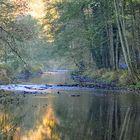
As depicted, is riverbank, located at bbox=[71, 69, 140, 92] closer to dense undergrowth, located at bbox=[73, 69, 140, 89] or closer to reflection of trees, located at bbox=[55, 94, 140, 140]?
dense undergrowth, located at bbox=[73, 69, 140, 89]

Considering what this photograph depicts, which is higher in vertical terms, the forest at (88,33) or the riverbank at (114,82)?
the forest at (88,33)

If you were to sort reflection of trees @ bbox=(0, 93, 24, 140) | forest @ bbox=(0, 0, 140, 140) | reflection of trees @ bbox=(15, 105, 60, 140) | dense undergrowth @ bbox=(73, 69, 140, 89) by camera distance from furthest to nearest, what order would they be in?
dense undergrowth @ bbox=(73, 69, 140, 89)
forest @ bbox=(0, 0, 140, 140)
reflection of trees @ bbox=(0, 93, 24, 140)
reflection of trees @ bbox=(15, 105, 60, 140)

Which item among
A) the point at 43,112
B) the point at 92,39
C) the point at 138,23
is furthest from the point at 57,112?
the point at 92,39

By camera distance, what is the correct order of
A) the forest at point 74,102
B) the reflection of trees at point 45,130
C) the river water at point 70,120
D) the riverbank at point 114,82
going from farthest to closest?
the riverbank at point 114,82, the forest at point 74,102, the river water at point 70,120, the reflection of trees at point 45,130

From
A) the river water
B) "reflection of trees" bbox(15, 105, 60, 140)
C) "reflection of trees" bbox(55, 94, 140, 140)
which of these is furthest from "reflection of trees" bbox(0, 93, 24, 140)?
"reflection of trees" bbox(55, 94, 140, 140)

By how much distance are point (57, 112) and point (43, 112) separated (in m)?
0.68

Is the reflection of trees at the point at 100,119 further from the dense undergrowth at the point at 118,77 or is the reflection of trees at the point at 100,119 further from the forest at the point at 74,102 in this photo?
the dense undergrowth at the point at 118,77

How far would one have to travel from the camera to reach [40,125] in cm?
1695

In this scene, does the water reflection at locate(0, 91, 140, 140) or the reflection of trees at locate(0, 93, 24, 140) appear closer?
the water reflection at locate(0, 91, 140, 140)

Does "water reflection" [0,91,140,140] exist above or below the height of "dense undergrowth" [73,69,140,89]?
below

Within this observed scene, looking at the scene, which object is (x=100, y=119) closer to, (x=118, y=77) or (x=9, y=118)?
(x=9, y=118)

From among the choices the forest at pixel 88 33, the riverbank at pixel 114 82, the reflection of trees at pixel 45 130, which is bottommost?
the reflection of trees at pixel 45 130

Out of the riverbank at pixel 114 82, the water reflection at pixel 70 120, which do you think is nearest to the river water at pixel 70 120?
the water reflection at pixel 70 120

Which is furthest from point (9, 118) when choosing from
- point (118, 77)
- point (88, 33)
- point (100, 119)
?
point (88, 33)
